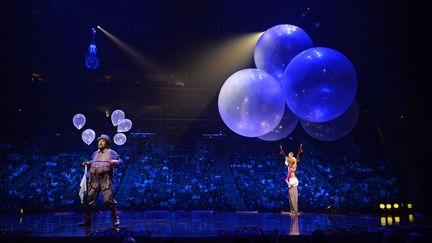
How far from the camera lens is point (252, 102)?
494 cm

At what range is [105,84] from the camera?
15391 mm

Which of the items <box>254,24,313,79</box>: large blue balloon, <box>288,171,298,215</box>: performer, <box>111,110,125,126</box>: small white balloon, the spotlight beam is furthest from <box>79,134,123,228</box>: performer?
the spotlight beam

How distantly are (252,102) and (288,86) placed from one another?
1.66ft

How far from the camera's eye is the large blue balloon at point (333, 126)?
20.9 feet

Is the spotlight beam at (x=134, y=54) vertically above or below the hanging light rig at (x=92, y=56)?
above

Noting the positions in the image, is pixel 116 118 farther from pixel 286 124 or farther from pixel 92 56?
pixel 286 124

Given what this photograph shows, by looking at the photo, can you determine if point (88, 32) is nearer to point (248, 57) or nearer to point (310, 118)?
point (248, 57)

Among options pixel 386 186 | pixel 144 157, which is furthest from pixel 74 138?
pixel 386 186

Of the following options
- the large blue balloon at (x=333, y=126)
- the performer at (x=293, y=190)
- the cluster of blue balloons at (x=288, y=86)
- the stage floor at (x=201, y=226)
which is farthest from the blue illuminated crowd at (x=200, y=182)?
the cluster of blue balloons at (x=288, y=86)

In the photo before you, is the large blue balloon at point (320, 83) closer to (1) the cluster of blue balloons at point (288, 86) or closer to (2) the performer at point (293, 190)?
(1) the cluster of blue balloons at point (288, 86)

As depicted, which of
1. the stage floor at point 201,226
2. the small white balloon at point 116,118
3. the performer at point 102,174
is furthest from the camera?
the small white balloon at point 116,118

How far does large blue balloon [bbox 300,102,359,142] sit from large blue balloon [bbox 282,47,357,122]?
160cm

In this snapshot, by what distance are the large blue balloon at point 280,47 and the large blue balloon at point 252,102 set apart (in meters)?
0.59

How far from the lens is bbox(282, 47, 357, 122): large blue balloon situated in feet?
14.7
